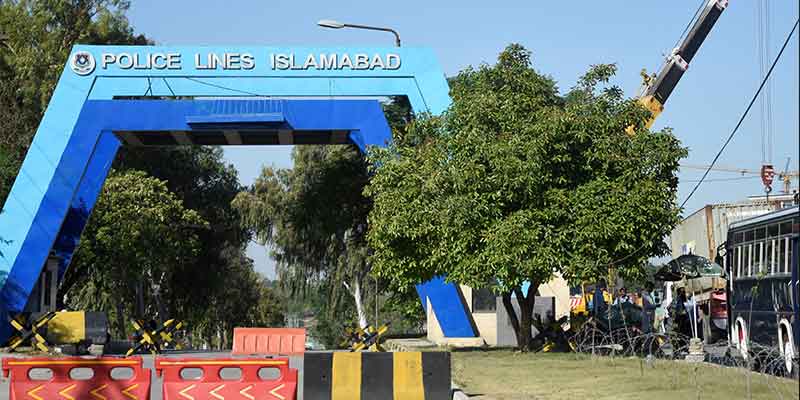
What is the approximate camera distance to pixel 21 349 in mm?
32094

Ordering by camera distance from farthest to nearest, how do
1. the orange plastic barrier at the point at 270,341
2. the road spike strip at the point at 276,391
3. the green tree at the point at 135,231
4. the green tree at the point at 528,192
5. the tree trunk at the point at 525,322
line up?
the green tree at the point at 135,231
the orange plastic barrier at the point at 270,341
the tree trunk at the point at 525,322
the green tree at the point at 528,192
the road spike strip at the point at 276,391

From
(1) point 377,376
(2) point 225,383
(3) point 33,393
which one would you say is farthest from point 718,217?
(3) point 33,393

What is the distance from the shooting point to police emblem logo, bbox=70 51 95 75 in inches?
1356

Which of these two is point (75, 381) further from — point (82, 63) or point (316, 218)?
point (316, 218)

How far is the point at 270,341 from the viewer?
32.2 metres

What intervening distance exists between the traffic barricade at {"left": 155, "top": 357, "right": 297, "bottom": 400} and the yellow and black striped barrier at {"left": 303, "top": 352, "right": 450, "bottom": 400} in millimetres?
407

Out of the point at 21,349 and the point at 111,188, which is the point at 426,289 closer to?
the point at 21,349

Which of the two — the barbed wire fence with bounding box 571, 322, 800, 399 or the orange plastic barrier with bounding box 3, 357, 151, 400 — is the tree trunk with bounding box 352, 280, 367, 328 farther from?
the orange plastic barrier with bounding box 3, 357, 151, 400

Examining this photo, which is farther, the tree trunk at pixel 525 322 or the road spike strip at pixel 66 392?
the tree trunk at pixel 525 322

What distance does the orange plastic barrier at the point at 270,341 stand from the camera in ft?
104

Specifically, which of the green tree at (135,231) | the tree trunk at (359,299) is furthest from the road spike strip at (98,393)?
the tree trunk at (359,299)

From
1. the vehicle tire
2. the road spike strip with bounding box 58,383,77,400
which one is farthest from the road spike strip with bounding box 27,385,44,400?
the vehicle tire

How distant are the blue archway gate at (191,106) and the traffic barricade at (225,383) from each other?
19112 mm

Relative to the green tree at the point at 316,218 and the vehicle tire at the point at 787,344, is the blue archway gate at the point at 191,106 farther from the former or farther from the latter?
the vehicle tire at the point at 787,344
